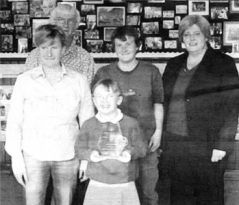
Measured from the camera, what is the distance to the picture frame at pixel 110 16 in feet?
9.07

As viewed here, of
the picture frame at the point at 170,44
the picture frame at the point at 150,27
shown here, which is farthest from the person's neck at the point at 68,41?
the picture frame at the point at 170,44

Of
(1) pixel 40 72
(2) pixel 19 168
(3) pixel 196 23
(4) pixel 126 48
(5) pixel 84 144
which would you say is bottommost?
(2) pixel 19 168

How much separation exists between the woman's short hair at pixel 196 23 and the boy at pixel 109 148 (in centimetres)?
41

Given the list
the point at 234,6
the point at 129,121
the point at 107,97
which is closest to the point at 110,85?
the point at 107,97

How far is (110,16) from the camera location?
2.79 metres

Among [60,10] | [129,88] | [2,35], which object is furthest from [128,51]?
[2,35]

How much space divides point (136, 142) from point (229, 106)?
47 centimetres

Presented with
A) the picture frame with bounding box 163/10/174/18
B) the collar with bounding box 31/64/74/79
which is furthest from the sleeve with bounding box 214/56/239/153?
the collar with bounding box 31/64/74/79

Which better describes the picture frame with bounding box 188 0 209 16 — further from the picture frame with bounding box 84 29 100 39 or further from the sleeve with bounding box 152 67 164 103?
the picture frame with bounding box 84 29 100 39

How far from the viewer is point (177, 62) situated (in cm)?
289

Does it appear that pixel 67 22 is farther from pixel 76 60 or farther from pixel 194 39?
pixel 194 39

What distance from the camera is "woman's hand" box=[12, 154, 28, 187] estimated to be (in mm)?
2787

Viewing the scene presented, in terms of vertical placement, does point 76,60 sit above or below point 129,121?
above

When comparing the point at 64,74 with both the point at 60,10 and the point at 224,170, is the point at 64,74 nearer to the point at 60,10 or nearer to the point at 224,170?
the point at 60,10
